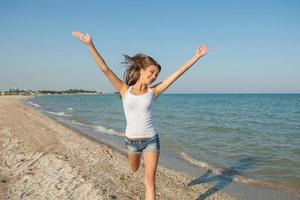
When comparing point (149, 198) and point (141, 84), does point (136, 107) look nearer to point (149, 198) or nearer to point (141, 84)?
point (141, 84)

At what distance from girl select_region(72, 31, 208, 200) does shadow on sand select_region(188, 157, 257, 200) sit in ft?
9.19

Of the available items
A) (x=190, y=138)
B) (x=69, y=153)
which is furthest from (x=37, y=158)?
(x=190, y=138)

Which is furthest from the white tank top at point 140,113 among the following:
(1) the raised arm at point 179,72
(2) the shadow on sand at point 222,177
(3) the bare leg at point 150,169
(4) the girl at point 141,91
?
(2) the shadow on sand at point 222,177

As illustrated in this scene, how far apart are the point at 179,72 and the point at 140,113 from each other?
693 millimetres

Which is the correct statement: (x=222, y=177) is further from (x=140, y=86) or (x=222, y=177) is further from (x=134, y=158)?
(x=140, y=86)

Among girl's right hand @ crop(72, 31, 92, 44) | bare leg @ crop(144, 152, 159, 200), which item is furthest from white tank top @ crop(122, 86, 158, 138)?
girl's right hand @ crop(72, 31, 92, 44)

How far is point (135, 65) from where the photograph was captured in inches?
174

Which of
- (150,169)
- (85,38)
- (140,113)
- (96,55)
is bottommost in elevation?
(150,169)

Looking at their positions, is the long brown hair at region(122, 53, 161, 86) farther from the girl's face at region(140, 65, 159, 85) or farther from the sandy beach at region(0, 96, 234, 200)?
the sandy beach at region(0, 96, 234, 200)

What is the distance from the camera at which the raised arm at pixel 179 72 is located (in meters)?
4.30

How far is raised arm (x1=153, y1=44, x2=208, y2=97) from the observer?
4.30 meters

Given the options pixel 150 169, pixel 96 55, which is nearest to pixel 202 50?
pixel 96 55

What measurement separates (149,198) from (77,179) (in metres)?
3.04

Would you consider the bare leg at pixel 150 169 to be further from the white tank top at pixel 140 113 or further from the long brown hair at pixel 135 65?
the long brown hair at pixel 135 65
